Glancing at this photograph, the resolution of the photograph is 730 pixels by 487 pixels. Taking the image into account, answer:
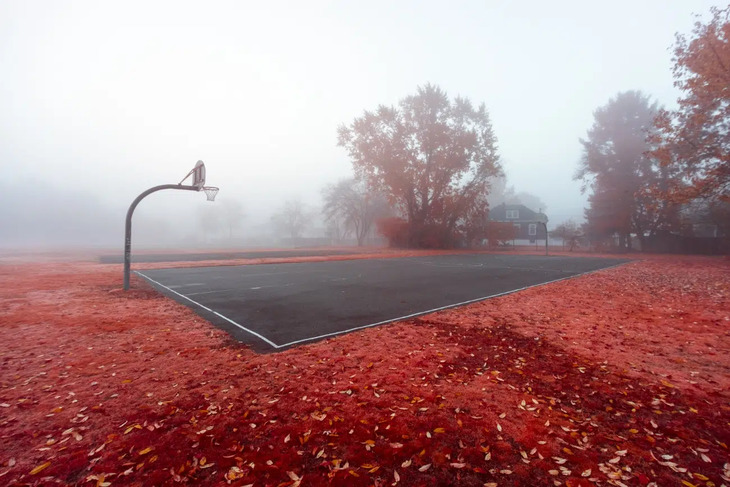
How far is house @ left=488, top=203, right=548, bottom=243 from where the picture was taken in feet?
178

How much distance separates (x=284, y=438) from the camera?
2.92 meters

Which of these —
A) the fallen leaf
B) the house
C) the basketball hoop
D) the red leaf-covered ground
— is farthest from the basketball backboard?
the house

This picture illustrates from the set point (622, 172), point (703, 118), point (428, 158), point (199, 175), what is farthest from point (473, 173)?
point (199, 175)

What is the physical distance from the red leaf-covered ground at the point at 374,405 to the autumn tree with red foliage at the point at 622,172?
35.6 m

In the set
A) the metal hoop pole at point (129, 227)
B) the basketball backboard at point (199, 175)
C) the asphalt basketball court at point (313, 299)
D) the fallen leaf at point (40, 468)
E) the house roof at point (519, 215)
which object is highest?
the house roof at point (519, 215)

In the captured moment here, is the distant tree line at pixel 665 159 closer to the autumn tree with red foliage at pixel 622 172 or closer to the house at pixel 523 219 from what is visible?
the autumn tree with red foliage at pixel 622 172

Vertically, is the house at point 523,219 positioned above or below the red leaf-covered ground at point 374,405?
above

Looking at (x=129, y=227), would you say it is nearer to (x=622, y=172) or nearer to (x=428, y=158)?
(x=428, y=158)

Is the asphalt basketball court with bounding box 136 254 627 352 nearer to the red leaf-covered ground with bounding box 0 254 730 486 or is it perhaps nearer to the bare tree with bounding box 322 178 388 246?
the red leaf-covered ground with bounding box 0 254 730 486

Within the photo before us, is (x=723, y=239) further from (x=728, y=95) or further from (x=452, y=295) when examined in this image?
(x=452, y=295)

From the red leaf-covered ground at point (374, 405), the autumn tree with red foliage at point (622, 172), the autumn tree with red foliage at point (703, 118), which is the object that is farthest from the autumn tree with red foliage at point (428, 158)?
the red leaf-covered ground at point (374, 405)

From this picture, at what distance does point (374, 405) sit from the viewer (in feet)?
11.5

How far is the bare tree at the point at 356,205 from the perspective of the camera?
54.8m

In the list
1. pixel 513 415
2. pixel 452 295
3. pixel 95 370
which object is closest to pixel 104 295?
pixel 95 370
